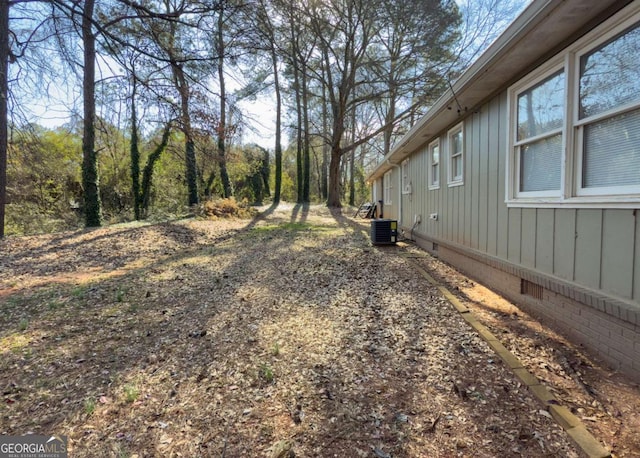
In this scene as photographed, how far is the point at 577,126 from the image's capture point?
8.87ft

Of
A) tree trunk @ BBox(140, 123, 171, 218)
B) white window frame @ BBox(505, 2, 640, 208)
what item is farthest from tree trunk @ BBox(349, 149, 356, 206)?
white window frame @ BBox(505, 2, 640, 208)

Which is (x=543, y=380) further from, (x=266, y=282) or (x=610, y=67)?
(x=266, y=282)

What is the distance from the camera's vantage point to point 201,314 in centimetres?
363

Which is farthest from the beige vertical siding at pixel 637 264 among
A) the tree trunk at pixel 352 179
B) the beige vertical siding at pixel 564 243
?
the tree trunk at pixel 352 179

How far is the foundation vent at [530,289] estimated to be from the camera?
10.7ft

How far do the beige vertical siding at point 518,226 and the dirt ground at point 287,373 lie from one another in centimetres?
64

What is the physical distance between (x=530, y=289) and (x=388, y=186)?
10284 millimetres

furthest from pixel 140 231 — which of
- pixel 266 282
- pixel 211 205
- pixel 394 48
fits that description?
pixel 394 48

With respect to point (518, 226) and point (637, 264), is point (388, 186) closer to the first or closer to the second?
point (518, 226)

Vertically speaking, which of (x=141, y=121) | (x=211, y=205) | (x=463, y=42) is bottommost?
(x=211, y=205)

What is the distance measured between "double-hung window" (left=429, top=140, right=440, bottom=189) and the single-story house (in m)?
1.62

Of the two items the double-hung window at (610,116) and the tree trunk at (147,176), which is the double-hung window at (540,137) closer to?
the double-hung window at (610,116)

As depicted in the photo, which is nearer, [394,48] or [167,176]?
[394,48]

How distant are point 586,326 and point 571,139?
1628 millimetres
